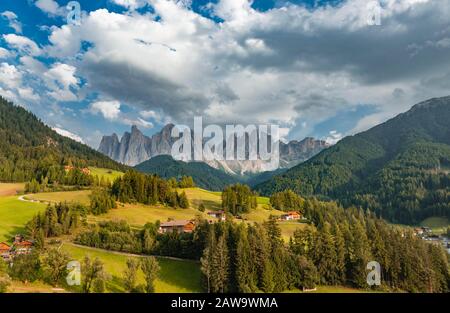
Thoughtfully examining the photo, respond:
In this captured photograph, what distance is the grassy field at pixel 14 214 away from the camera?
86.1 meters

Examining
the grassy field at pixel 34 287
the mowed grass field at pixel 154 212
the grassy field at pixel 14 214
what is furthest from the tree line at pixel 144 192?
the grassy field at pixel 34 287

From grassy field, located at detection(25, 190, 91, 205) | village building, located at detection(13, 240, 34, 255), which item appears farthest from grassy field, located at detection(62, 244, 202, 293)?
grassy field, located at detection(25, 190, 91, 205)

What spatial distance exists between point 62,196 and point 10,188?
39993 mm

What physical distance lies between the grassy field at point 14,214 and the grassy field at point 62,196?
7155 mm

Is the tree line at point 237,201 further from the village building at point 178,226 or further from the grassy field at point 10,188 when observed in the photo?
the grassy field at point 10,188

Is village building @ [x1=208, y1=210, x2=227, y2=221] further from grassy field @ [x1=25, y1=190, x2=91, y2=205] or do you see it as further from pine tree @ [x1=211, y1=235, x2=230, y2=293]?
pine tree @ [x1=211, y1=235, x2=230, y2=293]

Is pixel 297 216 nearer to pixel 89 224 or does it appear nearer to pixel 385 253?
pixel 385 253

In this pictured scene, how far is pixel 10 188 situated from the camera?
15200cm

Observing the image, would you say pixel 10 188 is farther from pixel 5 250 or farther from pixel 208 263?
pixel 208 263

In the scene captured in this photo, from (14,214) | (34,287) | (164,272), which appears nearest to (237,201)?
(164,272)

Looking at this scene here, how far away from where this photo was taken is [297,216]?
14350 cm
